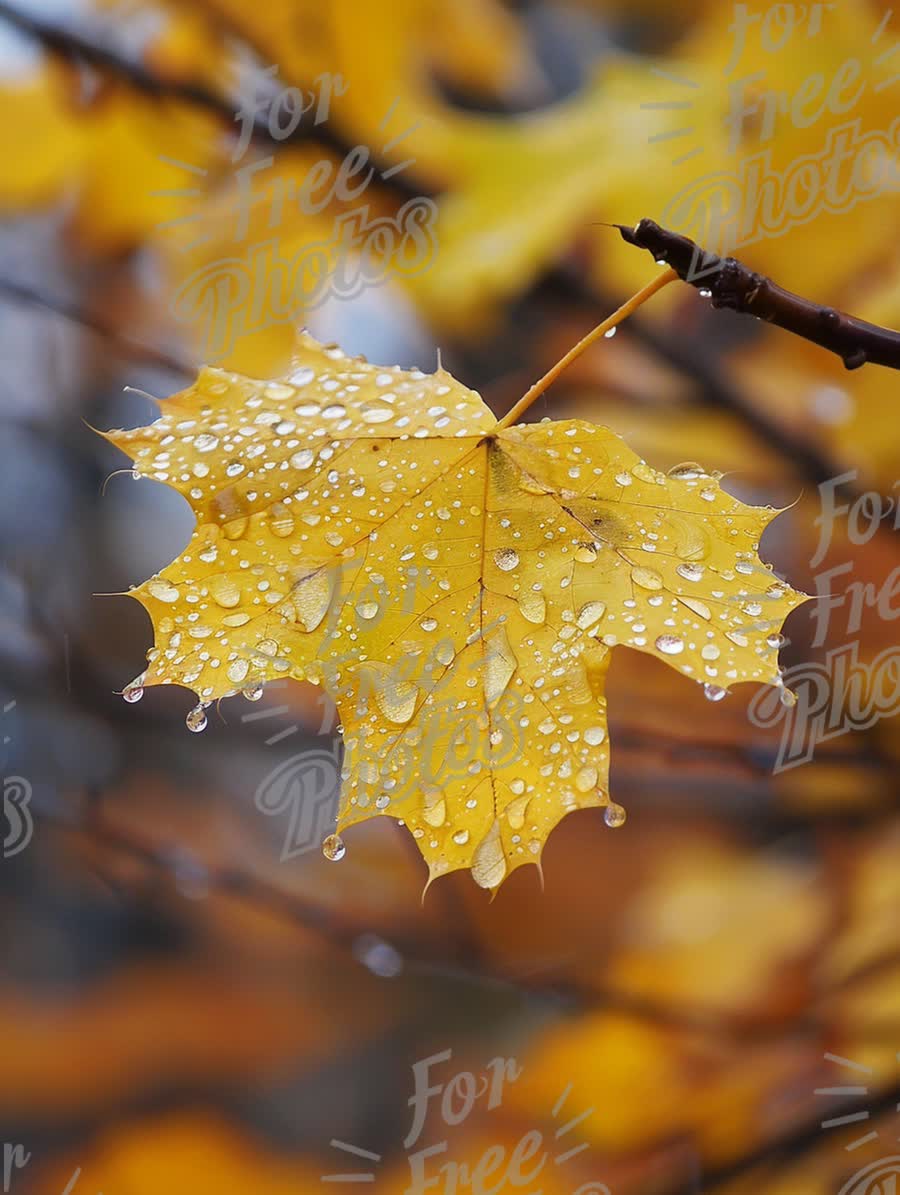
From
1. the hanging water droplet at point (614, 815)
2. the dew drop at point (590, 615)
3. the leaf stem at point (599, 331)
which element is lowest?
the hanging water droplet at point (614, 815)

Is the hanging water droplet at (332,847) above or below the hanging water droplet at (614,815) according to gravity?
above

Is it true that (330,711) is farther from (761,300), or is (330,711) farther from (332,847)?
(761,300)

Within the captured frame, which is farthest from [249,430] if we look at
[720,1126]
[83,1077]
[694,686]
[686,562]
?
[83,1077]

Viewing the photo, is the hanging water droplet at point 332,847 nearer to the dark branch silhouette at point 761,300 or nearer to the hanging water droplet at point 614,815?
the hanging water droplet at point 614,815

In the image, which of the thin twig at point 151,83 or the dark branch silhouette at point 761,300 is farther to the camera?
the thin twig at point 151,83

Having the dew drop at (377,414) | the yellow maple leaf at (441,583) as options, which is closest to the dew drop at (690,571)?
the yellow maple leaf at (441,583)

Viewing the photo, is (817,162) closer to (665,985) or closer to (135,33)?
(135,33)
